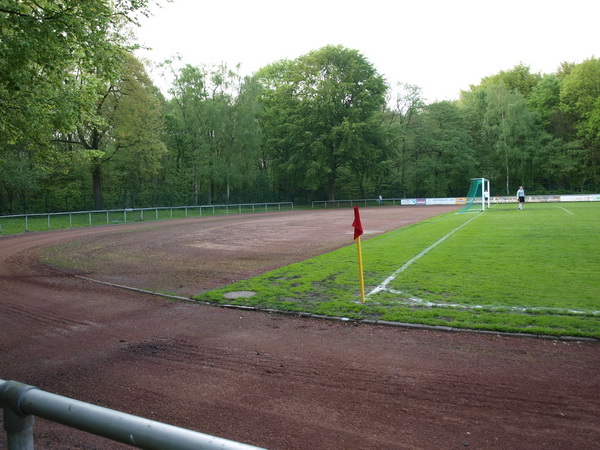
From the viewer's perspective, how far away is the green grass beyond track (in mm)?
6840

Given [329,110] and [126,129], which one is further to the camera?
[329,110]

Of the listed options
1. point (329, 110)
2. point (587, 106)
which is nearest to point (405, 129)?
point (329, 110)

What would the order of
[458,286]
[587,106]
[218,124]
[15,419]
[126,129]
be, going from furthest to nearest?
[587,106], [218,124], [126,129], [458,286], [15,419]

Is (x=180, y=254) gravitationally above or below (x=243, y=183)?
below

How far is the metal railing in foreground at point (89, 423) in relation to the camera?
1354 mm

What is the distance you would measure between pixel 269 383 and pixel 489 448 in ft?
7.44

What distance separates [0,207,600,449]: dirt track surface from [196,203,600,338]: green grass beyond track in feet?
2.11

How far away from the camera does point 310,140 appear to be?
183ft

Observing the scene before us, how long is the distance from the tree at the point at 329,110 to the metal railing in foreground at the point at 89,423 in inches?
2065

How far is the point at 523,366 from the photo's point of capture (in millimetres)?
5023

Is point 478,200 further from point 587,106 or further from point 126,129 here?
point 126,129

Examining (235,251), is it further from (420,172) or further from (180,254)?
(420,172)

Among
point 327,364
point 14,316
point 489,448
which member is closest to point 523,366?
point 489,448

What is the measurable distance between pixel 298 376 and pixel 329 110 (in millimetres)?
53030
